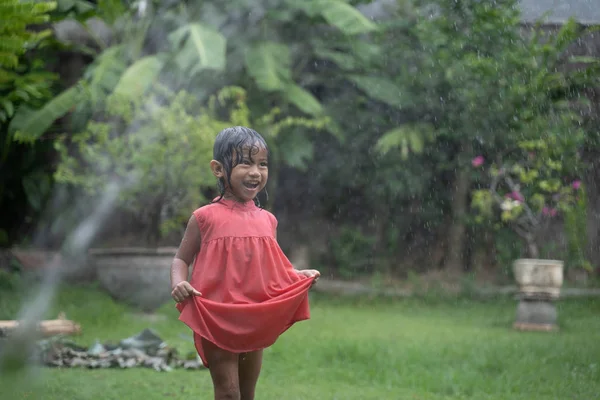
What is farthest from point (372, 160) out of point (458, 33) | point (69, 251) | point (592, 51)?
point (69, 251)

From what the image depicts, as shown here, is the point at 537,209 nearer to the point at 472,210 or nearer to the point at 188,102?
the point at 472,210

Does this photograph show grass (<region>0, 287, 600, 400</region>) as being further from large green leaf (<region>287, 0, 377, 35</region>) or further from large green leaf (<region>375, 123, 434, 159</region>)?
large green leaf (<region>287, 0, 377, 35</region>)

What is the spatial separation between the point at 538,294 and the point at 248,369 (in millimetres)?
5409

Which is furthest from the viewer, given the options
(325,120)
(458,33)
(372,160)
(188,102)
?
(372,160)

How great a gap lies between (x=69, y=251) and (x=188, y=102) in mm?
3201

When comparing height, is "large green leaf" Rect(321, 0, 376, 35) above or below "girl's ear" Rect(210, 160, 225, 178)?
above

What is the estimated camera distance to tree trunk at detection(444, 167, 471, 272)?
1187 cm

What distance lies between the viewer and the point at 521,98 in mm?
10820

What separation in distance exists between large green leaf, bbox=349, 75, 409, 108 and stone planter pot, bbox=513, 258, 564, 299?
13.5 feet

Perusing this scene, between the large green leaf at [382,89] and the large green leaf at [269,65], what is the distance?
1.17 metres

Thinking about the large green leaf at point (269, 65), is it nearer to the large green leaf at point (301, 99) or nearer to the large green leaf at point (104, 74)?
the large green leaf at point (301, 99)

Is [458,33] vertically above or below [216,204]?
above

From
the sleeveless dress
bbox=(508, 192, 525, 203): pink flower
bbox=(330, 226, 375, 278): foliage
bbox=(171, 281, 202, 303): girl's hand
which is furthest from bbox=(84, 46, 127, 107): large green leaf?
bbox=(171, 281, 202, 303): girl's hand

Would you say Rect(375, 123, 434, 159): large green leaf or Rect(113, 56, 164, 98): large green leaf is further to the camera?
Rect(375, 123, 434, 159): large green leaf
